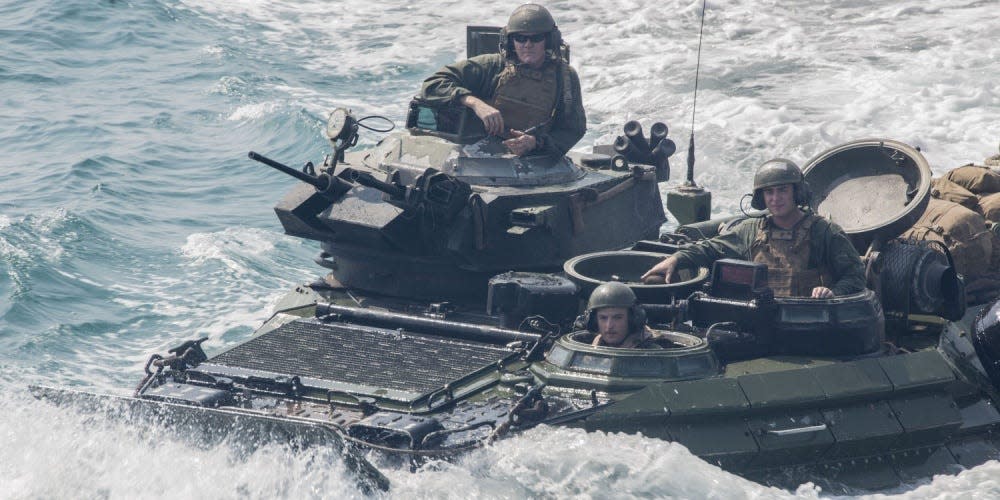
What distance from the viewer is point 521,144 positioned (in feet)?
42.3

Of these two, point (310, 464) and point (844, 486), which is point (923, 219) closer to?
point (844, 486)

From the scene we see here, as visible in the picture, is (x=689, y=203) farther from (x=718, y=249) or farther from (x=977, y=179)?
(x=718, y=249)

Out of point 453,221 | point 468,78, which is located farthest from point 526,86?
point 453,221

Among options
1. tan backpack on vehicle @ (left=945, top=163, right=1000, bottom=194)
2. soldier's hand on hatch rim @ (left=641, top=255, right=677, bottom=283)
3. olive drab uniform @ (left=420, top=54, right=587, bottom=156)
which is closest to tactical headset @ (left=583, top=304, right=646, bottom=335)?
soldier's hand on hatch rim @ (left=641, top=255, right=677, bottom=283)

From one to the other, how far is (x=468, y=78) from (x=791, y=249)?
136 inches

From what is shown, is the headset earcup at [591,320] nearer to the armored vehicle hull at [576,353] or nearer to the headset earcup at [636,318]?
the armored vehicle hull at [576,353]

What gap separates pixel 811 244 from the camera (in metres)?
11.8

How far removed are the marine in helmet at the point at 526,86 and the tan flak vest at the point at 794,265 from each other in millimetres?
2294

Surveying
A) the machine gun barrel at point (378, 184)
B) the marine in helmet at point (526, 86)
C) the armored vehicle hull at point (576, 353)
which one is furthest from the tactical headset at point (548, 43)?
the machine gun barrel at point (378, 184)

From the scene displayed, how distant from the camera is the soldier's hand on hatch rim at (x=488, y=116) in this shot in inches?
502

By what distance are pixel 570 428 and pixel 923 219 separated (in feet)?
17.0

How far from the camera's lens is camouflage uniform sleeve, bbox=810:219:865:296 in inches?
453

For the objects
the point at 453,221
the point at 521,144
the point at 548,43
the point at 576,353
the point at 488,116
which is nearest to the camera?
the point at 576,353

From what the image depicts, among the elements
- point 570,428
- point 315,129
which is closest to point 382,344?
point 570,428
